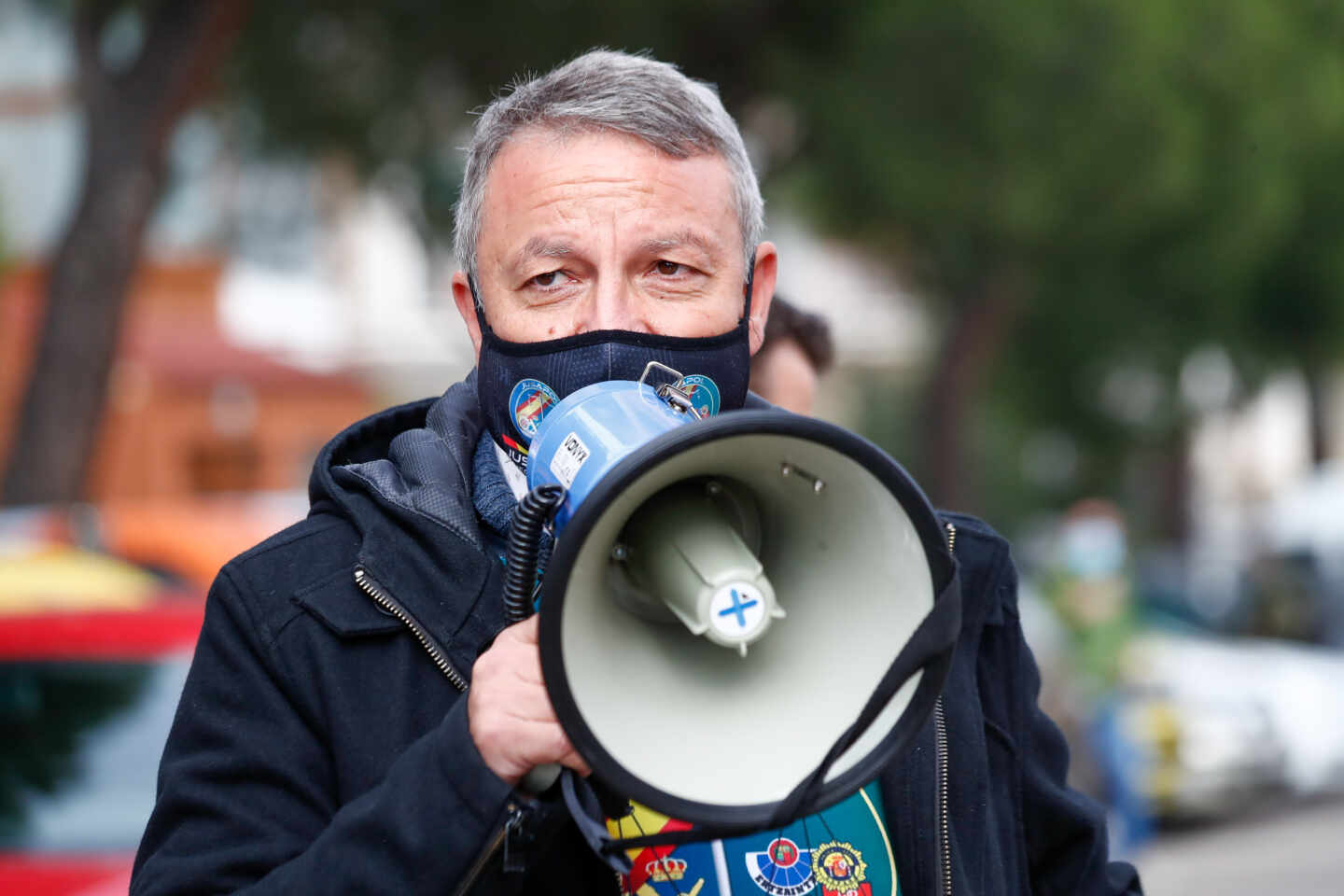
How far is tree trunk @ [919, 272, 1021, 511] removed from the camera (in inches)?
667

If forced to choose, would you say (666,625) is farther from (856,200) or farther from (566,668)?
(856,200)

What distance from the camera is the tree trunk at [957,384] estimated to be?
16953mm

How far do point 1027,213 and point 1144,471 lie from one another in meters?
18.3

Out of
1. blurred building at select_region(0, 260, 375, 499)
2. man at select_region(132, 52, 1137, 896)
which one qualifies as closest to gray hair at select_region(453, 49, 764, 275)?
man at select_region(132, 52, 1137, 896)

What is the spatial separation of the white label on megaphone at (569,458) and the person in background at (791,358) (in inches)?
67.6

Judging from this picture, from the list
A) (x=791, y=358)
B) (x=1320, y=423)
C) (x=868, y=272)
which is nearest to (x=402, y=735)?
(x=791, y=358)

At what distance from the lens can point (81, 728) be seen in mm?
4258

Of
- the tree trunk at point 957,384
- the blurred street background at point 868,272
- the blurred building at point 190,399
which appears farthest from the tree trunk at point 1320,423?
the blurred building at point 190,399

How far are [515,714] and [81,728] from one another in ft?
10.5

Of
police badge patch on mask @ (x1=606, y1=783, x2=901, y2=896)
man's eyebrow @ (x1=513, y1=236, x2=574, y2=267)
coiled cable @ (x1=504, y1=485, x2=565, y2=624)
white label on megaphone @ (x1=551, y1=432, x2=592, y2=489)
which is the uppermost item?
man's eyebrow @ (x1=513, y1=236, x2=574, y2=267)

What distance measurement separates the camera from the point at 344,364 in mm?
25547

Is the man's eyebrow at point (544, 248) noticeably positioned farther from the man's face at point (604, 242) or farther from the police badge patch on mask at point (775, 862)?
the police badge patch on mask at point (775, 862)

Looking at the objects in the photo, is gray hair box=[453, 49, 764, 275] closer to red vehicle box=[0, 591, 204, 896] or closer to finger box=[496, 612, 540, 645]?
finger box=[496, 612, 540, 645]

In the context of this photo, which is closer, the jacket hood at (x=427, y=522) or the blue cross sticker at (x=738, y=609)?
the blue cross sticker at (x=738, y=609)
